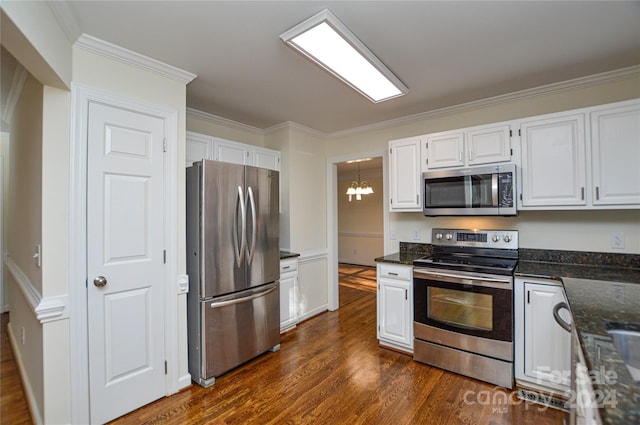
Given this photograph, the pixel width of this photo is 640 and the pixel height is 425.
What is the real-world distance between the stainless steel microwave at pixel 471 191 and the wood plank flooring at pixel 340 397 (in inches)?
56.5

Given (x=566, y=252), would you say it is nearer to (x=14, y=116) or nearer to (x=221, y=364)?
(x=221, y=364)

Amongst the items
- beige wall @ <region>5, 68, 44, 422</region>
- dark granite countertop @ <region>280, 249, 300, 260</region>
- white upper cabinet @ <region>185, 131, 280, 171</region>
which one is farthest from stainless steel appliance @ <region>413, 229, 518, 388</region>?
beige wall @ <region>5, 68, 44, 422</region>

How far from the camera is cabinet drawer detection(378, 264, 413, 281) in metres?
2.75

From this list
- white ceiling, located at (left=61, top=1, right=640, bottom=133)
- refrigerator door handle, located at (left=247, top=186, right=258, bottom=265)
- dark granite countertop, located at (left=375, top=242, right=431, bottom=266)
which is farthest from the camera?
dark granite countertop, located at (left=375, top=242, right=431, bottom=266)

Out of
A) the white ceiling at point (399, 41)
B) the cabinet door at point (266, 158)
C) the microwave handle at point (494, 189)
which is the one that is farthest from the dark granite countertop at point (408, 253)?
the cabinet door at point (266, 158)

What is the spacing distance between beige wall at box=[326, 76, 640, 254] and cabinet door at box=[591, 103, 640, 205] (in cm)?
34

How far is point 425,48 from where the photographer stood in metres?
2.00

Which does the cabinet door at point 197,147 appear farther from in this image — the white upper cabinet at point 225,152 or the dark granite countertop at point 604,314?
the dark granite countertop at point 604,314

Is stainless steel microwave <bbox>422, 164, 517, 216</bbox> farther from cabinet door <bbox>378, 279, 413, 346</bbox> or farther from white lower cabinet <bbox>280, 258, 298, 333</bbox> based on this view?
white lower cabinet <bbox>280, 258, 298, 333</bbox>

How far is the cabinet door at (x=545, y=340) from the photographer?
2.03 metres

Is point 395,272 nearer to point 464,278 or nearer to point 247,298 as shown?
point 464,278

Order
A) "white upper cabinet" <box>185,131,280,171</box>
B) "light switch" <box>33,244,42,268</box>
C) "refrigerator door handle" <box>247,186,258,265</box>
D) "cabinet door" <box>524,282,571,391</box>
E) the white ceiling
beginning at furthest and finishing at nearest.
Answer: "white upper cabinet" <box>185,131,280,171</box> < "refrigerator door handle" <box>247,186,258,265</box> < "cabinet door" <box>524,282,571,391</box> < "light switch" <box>33,244,42,268</box> < the white ceiling

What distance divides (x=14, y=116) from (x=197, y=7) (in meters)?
2.40

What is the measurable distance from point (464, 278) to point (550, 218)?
3.33 ft
